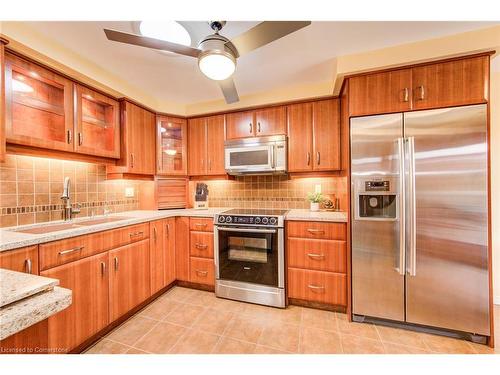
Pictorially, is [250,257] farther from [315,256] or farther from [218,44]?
[218,44]

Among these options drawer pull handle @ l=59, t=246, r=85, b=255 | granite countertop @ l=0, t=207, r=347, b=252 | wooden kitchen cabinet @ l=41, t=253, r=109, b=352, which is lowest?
wooden kitchen cabinet @ l=41, t=253, r=109, b=352

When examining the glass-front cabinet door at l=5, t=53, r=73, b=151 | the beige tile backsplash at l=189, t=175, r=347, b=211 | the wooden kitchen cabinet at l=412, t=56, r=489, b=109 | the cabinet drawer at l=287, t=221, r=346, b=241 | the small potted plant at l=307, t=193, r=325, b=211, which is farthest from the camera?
the beige tile backsplash at l=189, t=175, r=347, b=211

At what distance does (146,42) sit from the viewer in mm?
1166

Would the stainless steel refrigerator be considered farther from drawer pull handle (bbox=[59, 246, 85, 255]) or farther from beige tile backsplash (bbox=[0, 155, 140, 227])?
beige tile backsplash (bbox=[0, 155, 140, 227])

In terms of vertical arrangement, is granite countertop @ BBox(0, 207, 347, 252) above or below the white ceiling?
below

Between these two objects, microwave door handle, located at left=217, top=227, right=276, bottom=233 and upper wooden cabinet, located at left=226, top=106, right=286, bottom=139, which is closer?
microwave door handle, located at left=217, top=227, right=276, bottom=233

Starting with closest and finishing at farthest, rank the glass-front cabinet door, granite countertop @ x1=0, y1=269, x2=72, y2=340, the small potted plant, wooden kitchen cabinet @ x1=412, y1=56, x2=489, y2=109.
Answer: granite countertop @ x1=0, y1=269, x2=72, y2=340 < the glass-front cabinet door < wooden kitchen cabinet @ x1=412, y1=56, x2=489, y2=109 < the small potted plant

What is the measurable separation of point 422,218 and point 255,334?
1625mm

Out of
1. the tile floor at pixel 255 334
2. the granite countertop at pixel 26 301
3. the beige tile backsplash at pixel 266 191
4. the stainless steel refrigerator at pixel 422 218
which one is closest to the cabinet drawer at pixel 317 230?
the stainless steel refrigerator at pixel 422 218

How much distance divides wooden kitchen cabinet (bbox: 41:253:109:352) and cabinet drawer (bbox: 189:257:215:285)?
89 centimetres

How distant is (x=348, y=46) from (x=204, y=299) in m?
2.73

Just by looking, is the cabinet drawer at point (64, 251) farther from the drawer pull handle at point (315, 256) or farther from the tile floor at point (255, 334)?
the drawer pull handle at point (315, 256)

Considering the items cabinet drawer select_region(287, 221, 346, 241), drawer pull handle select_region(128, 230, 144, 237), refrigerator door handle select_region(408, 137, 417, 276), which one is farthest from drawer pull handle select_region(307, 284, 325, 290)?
drawer pull handle select_region(128, 230, 144, 237)

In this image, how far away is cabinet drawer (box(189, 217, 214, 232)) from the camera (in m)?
2.34
